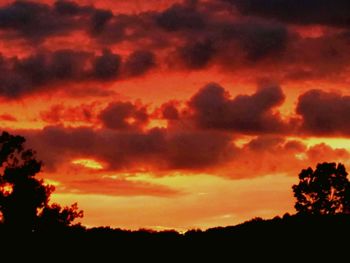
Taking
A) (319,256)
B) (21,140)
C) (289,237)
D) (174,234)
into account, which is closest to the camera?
(319,256)

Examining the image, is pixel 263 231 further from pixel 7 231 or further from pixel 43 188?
pixel 43 188

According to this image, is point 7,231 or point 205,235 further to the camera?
point 7,231

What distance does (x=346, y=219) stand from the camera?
4203 centimetres

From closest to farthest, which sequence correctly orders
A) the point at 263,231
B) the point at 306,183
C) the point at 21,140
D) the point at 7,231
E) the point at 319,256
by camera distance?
the point at 319,256
the point at 263,231
the point at 7,231
the point at 21,140
the point at 306,183

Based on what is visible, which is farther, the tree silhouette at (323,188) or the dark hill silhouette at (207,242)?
the tree silhouette at (323,188)

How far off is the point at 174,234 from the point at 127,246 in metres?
3.54

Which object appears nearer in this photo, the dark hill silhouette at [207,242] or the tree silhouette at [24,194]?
the dark hill silhouette at [207,242]

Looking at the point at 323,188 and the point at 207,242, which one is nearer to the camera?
the point at 207,242

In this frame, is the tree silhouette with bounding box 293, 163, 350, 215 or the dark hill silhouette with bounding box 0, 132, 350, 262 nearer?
the dark hill silhouette with bounding box 0, 132, 350, 262

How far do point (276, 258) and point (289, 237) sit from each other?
2.33 m

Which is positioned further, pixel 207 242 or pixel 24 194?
pixel 24 194

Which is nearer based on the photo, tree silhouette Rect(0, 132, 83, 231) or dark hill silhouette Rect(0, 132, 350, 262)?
dark hill silhouette Rect(0, 132, 350, 262)

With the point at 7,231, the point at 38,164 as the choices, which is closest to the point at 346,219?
the point at 7,231

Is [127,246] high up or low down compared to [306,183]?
down
